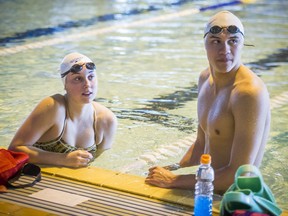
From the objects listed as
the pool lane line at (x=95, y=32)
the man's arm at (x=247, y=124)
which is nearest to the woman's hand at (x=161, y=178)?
the man's arm at (x=247, y=124)

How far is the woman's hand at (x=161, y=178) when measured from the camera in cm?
402

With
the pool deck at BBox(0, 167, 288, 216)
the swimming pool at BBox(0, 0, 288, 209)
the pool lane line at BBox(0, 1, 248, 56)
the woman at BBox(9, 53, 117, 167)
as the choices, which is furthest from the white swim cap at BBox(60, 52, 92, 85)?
the pool lane line at BBox(0, 1, 248, 56)

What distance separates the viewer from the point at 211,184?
354 cm

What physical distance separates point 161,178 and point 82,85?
90 cm

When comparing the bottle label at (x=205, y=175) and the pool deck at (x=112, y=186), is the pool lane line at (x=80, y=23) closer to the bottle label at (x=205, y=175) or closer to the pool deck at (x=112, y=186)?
the pool deck at (x=112, y=186)

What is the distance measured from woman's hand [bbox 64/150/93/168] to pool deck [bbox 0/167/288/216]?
5cm

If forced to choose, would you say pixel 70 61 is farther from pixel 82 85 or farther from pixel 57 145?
pixel 57 145

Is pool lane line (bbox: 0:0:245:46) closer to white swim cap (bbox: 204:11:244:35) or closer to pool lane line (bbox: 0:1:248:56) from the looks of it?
pool lane line (bbox: 0:1:248:56)

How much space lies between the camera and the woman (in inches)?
175

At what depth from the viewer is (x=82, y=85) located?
15.0 feet

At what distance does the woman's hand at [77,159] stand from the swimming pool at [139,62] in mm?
655

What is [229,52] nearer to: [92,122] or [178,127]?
[92,122]

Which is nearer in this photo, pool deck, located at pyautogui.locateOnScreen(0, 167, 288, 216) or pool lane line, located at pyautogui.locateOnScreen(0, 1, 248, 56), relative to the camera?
pool deck, located at pyautogui.locateOnScreen(0, 167, 288, 216)

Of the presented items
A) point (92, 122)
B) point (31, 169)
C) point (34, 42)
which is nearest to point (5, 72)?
point (34, 42)
